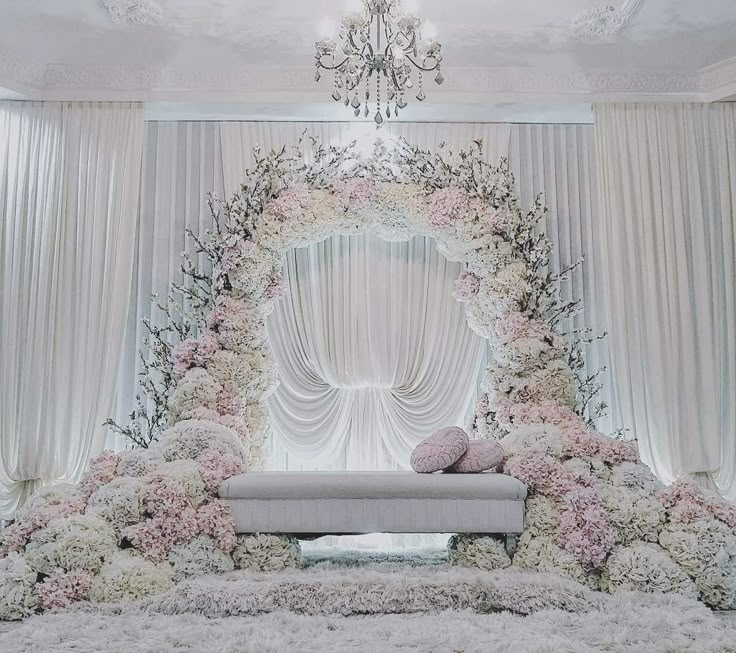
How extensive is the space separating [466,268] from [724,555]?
2501 mm

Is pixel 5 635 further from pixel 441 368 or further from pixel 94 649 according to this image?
pixel 441 368

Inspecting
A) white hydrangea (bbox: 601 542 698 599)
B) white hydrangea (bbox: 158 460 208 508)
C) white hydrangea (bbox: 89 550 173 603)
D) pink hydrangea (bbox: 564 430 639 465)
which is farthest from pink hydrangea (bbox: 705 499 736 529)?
white hydrangea (bbox: 89 550 173 603)

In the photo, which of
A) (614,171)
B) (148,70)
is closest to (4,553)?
(148,70)

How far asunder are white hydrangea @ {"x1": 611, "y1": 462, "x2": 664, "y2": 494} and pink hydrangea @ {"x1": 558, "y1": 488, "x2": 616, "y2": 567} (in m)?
0.27

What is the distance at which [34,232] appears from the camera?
5129 millimetres

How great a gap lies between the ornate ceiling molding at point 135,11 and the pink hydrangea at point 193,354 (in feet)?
6.55

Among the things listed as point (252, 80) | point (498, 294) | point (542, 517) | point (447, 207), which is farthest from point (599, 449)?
point (252, 80)

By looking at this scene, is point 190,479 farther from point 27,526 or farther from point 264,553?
point 27,526

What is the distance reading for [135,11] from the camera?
443 centimetres

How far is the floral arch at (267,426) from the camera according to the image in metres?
3.48

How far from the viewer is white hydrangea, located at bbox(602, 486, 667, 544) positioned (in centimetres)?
372

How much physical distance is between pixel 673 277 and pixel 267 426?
299 cm

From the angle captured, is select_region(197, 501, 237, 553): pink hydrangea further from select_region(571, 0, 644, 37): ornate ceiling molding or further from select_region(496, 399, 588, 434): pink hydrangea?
select_region(571, 0, 644, 37): ornate ceiling molding

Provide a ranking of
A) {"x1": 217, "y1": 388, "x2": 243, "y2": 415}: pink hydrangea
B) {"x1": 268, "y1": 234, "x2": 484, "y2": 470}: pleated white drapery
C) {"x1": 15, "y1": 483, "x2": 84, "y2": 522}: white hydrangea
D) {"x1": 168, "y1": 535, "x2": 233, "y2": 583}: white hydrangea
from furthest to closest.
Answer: {"x1": 268, "y1": 234, "x2": 484, "y2": 470}: pleated white drapery, {"x1": 217, "y1": 388, "x2": 243, "y2": 415}: pink hydrangea, {"x1": 15, "y1": 483, "x2": 84, "y2": 522}: white hydrangea, {"x1": 168, "y1": 535, "x2": 233, "y2": 583}: white hydrangea
